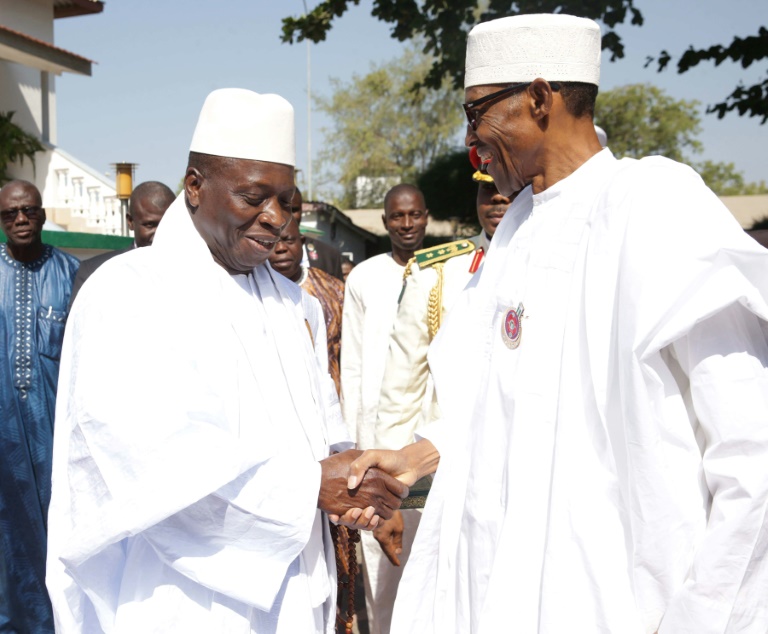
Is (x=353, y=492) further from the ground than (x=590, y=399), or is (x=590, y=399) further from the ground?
(x=590, y=399)

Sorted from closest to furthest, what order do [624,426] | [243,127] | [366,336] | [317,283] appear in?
1. [624,426]
2. [243,127]
3. [366,336]
4. [317,283]

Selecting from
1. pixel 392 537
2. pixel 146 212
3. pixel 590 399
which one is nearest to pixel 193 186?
pixel 590 399

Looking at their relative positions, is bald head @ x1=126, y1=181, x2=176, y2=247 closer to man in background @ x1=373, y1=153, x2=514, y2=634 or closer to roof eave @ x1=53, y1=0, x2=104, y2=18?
man in background @ x1=373, y1=153, x2=514, y2=634

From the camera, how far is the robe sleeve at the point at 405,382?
13.3ft

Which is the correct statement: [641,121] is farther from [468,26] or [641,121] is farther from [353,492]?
[353,492]

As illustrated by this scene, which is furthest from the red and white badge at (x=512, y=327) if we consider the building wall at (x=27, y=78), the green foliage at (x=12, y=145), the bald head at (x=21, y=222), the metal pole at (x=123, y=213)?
the building wall at (x=27, y=78)

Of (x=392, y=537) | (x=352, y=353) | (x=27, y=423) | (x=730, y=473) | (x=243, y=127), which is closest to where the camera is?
(x=730, y=473)

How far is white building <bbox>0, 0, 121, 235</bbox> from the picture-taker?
1731 centimetres

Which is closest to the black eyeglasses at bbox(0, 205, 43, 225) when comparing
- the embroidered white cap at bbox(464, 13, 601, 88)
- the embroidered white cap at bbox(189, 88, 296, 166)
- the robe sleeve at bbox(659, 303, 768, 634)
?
the embroidered white cap at bbox(189, 88, 296, 166)

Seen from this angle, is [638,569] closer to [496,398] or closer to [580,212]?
[496,398]

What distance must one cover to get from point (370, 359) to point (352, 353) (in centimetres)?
25

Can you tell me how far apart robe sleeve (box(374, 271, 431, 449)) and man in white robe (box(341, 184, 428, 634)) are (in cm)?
78

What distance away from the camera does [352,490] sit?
2527mm

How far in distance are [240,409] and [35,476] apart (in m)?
3.25
